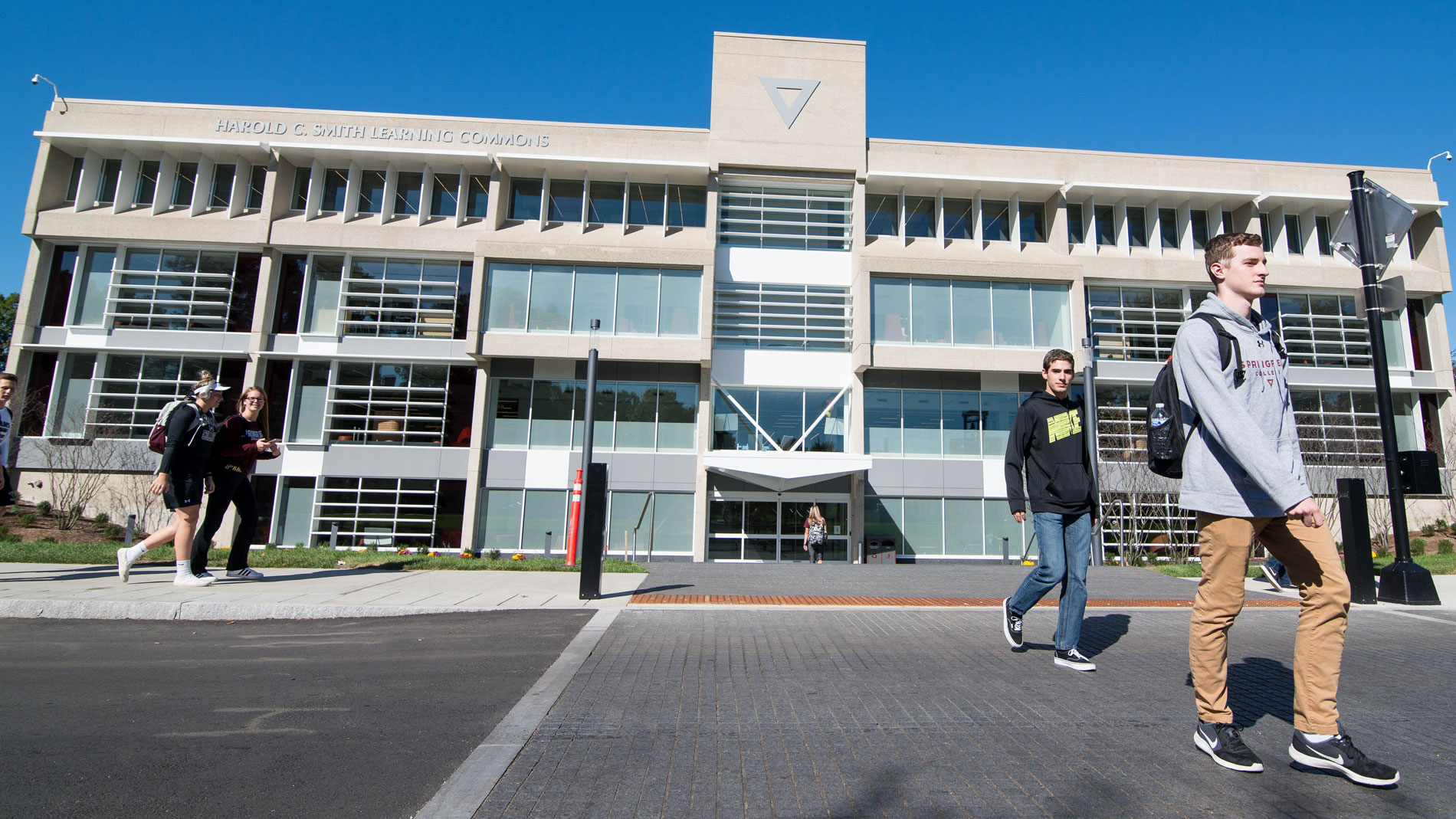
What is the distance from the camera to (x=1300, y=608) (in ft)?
9.43

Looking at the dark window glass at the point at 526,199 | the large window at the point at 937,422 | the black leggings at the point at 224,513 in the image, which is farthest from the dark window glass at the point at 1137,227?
the black leggings at the point at 224,513

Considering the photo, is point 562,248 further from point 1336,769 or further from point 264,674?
point 1336,769

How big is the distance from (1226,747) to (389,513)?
943 inches

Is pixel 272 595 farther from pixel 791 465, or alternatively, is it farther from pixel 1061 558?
pixel 791 465

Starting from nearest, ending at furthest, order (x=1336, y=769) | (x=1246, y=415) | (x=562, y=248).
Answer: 1. (x=1336, y=769)
2. (x=1246, y=415)
3. (x=562, y=248)

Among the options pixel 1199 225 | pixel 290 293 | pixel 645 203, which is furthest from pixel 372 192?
pixel 1199 225

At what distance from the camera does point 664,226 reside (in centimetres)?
2470

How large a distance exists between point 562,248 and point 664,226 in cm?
369

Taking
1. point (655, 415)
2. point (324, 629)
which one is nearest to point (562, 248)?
point (655, 415)

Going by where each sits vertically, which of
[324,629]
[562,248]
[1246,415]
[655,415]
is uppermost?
[562,248]

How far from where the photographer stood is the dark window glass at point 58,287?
23688mm

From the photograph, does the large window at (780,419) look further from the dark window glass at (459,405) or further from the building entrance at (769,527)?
the dark window glass at (459,405)

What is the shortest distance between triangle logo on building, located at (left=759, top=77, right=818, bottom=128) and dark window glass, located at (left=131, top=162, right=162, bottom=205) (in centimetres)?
2066

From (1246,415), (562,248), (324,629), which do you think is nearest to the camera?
(1246,415)
